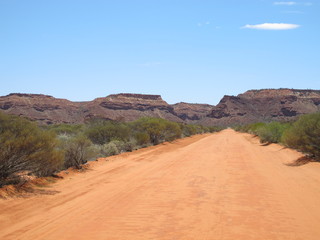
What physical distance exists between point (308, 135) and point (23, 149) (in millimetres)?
14014

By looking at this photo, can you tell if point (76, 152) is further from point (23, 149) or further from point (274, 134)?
point (274, 134)

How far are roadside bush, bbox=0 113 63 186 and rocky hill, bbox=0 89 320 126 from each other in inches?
3610

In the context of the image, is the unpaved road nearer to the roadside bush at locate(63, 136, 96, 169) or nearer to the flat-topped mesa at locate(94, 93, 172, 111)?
the roadside bush at locate(63, 136, 96, 169)

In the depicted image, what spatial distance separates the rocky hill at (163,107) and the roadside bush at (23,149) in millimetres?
91690

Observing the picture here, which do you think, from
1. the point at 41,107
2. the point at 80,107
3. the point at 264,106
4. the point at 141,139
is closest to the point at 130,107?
the point at 80,107

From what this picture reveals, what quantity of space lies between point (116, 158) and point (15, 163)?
10215mm

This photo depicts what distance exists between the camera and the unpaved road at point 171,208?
6.94 metres

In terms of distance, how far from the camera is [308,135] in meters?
18.2

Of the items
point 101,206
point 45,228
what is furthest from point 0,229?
point 101,206

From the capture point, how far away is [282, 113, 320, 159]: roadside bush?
1773 centimetres

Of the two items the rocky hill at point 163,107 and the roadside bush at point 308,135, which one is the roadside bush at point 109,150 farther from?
the rocky hill at point 163,107

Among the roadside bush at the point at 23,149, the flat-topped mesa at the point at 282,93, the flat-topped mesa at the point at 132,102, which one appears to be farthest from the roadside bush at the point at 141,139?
the flat-topped mesa at the point at 282,93

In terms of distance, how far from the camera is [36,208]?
8.83 m

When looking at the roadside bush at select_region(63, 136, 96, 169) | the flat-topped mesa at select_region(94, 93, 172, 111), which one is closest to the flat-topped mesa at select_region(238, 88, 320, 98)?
the flat-topped mesa at select_region(94, 93, 172, 111)
